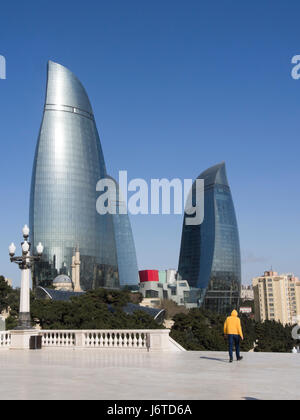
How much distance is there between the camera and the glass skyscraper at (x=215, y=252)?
18162 cm

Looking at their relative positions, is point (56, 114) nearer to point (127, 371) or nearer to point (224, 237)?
point (224, 237)

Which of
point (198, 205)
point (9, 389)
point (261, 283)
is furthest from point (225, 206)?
point (9, 389)

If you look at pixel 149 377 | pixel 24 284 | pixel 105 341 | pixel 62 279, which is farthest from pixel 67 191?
pixel 149 377

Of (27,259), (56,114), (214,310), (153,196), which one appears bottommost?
(214,310)

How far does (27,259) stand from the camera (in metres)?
27.8

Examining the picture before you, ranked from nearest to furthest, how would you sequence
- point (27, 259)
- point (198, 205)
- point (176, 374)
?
point (176, 374) < point (27, 259) < point (198, 205)

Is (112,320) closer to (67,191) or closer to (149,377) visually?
(149,377)

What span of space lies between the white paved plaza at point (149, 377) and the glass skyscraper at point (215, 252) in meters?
162

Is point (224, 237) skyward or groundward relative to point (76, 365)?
skyward

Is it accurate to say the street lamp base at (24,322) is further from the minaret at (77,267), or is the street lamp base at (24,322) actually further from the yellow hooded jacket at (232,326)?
the minaret at (77,267)

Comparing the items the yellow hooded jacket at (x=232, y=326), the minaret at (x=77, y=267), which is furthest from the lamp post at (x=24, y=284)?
the minaret at (x=77, y=267)

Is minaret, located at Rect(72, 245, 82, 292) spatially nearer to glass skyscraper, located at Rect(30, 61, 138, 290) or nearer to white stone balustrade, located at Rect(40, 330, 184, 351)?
glass skyscraper, located at Rect(30, 61, 138, 290)

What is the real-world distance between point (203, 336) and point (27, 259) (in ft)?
197

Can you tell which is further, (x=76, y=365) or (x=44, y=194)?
(x=44, y=194)
